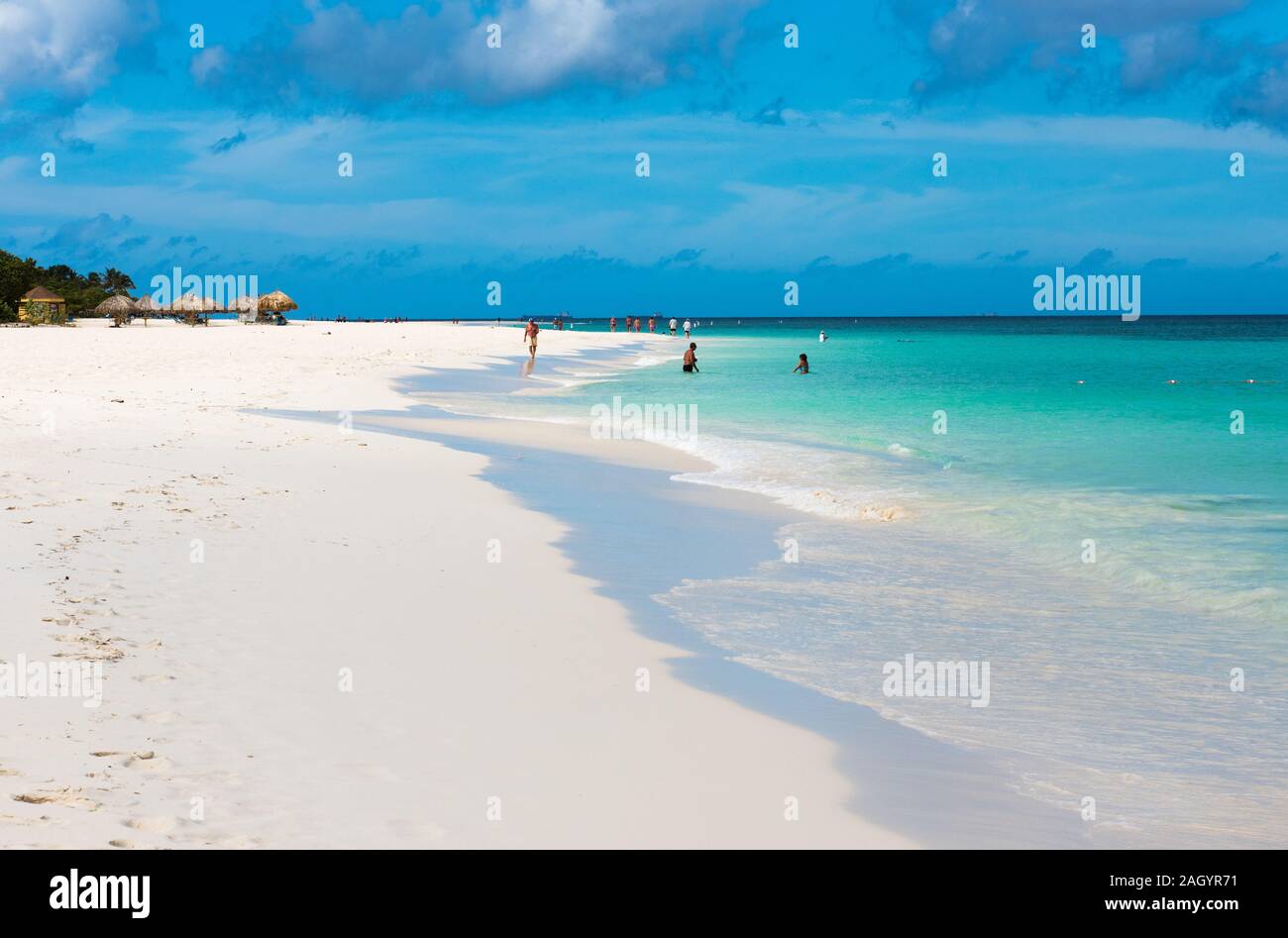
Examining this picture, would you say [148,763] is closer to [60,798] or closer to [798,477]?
[60,798]

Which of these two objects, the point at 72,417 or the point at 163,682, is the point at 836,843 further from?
the point at 72,417

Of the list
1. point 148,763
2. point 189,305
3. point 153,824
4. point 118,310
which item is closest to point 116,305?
point 118,310

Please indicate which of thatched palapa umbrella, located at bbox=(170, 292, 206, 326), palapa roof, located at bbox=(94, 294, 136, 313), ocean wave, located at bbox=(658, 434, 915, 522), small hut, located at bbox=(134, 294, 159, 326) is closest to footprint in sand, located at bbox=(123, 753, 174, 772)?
ocean wave, located at bbox=(658, 434, 915, 522)

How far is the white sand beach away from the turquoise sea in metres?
1.36

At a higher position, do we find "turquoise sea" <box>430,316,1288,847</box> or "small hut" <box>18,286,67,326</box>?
"small hut" <box>18,286,67,326</box>

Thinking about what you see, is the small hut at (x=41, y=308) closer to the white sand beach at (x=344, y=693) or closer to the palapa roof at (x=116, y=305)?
the palapa roof at (x=116, y=305)

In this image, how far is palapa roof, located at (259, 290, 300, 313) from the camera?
89938mm

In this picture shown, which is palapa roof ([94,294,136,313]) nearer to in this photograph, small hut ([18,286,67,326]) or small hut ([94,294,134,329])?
small hut ([94,294,134,329])

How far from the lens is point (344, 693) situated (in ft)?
20.3

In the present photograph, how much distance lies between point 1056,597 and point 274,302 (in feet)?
291

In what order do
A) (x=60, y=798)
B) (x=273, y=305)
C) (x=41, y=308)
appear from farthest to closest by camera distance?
(x=273, y=305)
(x=41, y=308)
(x=60, y=798)

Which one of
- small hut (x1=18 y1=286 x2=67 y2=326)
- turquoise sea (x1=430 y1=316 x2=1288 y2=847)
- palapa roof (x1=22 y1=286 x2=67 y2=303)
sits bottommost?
turquoise sea (x1=430 y1=316 x2=1288 y2=847)

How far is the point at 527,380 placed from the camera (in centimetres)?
4153
